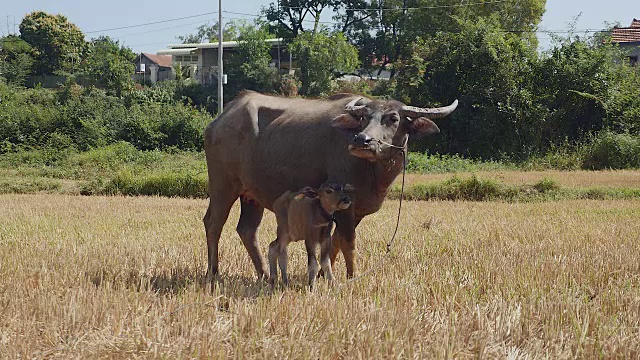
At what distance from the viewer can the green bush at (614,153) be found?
19.9m

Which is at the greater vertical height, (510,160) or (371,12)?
(371,12)

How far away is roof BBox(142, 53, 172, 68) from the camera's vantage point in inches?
2254

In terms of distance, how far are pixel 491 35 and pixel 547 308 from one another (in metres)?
21.3

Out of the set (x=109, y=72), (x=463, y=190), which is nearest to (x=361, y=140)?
(x=463, y=190)

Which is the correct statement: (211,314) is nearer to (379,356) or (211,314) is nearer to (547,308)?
(379,356)

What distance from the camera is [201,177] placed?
17.3 m

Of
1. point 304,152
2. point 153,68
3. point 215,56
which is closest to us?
point 304,152

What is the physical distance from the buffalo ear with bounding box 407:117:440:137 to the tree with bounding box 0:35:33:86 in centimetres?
3963

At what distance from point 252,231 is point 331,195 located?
157cm

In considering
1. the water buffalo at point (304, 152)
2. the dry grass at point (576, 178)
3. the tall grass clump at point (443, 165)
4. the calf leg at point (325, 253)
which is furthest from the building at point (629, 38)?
the calf leg at point (325, 253)

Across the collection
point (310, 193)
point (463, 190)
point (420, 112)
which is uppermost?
Answer: point (420, 112)

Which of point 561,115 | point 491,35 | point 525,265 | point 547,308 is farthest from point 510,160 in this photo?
point 547,308

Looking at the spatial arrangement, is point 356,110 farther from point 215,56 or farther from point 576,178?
point 215,56

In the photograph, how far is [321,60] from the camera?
3953cm
